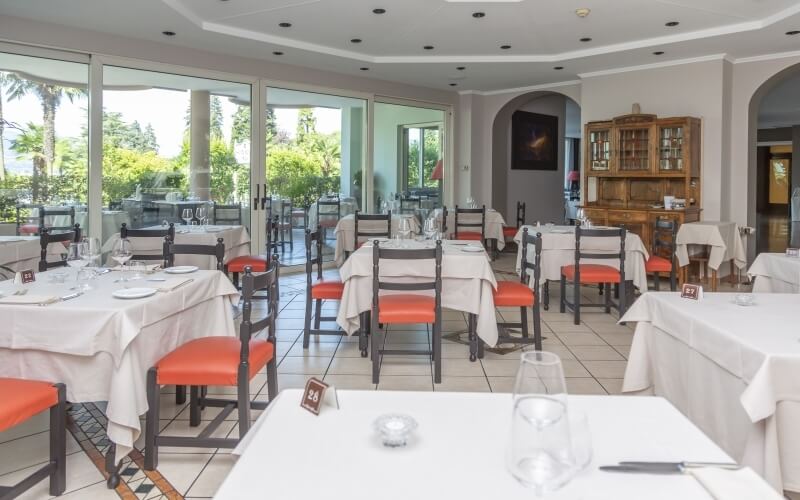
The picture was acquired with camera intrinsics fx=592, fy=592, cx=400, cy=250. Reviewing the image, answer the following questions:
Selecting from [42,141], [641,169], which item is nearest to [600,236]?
[641,169]

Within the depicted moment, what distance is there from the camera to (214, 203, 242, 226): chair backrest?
26.4ft

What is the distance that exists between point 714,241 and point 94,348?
6.99 meters

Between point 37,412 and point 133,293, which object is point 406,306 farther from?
point 37,412

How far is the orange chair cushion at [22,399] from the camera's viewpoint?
7.02 feet

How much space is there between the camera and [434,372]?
3.98 m

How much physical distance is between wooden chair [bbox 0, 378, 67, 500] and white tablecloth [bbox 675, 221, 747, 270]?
674 centimetres

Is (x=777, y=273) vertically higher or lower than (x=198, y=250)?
lower

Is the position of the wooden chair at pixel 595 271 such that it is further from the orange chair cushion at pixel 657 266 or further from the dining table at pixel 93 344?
the dining table at pixel 93 344

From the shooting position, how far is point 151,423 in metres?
2.65

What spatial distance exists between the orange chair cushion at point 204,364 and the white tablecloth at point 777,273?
342 centimetres

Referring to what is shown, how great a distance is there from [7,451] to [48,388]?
0.80 metres

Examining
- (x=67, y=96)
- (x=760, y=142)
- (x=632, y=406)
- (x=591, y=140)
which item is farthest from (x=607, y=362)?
(x=760, y=142)

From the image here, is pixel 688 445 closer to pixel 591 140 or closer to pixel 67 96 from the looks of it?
pixel 67 96

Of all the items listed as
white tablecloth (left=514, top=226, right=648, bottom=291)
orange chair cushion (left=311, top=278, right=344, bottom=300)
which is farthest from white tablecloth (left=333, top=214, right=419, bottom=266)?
orange chair cushion (left=311, top=278, right=344, bottom=300)
